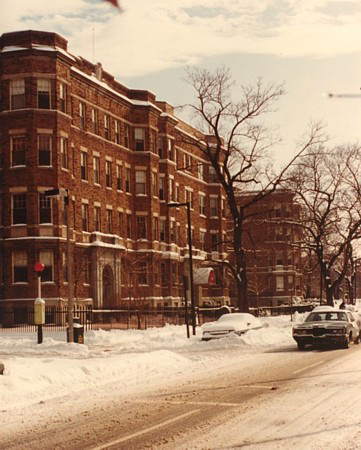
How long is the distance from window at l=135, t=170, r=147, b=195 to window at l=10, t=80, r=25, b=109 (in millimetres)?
13877

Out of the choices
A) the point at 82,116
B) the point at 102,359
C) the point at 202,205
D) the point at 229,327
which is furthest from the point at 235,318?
the point at 202,205

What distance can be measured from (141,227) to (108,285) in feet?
24.1

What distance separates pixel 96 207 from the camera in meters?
51.7

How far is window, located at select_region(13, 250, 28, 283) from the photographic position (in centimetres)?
4462

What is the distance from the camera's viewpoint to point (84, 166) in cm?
5053

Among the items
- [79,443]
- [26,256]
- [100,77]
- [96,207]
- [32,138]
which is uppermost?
[100,77]

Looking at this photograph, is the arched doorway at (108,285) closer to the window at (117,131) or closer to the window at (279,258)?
the window at (117,131)

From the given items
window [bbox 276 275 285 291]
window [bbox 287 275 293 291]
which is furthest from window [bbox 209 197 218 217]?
window [bbox 287 275 293 291]

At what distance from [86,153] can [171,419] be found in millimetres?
40354

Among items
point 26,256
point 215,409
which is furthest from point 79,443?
point 26,256

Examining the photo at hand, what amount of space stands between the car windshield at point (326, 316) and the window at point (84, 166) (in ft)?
81.6

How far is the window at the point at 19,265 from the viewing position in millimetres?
44625

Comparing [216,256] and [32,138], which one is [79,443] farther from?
[216,256]

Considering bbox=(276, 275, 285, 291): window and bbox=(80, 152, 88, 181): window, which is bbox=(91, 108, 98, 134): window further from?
bbox=(276, 275, 285, 291): window
